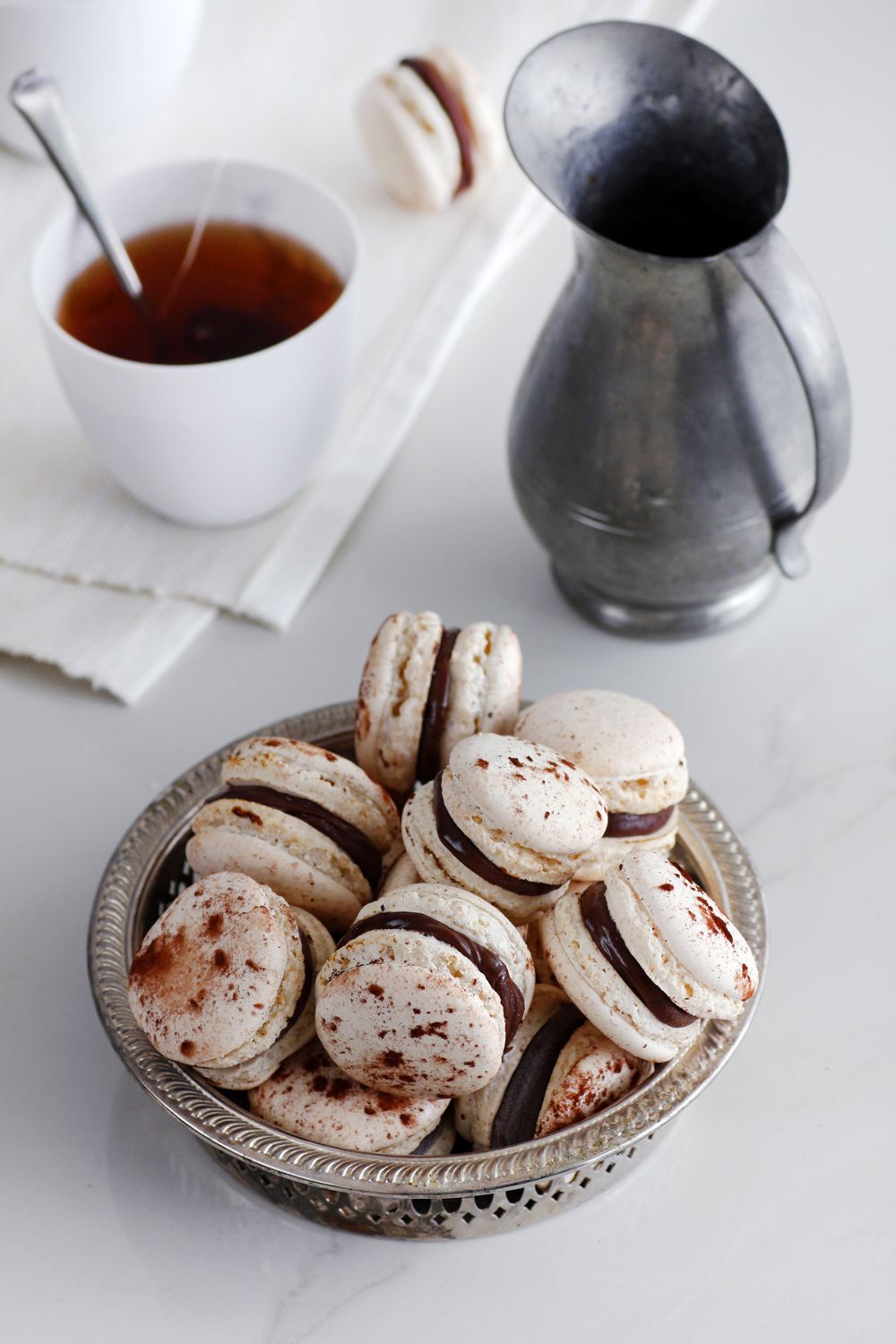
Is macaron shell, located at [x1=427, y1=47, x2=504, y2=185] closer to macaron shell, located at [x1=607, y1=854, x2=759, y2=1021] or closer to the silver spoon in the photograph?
the silver spoon

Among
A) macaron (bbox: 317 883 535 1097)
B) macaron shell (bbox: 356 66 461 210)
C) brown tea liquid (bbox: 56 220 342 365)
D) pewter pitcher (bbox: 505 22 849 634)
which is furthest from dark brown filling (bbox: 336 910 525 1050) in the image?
macaron shell (bbox: 356 66 461 210)

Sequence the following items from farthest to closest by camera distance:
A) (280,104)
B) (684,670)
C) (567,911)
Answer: (280,104) < (684,670) < (567,911)

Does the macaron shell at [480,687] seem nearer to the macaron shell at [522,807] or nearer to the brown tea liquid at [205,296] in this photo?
the macaron shell at [522,807]

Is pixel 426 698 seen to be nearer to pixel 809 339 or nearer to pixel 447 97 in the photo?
pixel 809 339

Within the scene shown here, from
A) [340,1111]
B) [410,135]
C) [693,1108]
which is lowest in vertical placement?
[693,1108]

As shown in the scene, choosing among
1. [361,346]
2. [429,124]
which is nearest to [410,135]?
[429,124]

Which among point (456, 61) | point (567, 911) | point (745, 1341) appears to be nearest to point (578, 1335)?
point (745, 1341)

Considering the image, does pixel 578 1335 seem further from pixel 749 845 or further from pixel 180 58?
pixel 180 58
